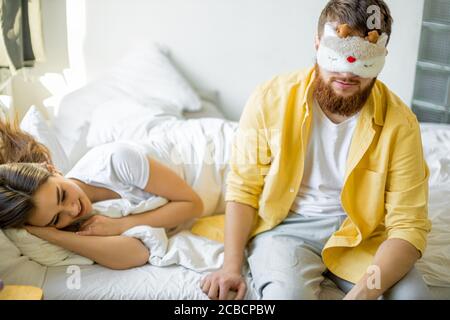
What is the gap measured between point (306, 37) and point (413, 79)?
0.26 meters

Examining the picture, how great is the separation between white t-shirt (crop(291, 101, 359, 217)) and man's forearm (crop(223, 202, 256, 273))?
11cm

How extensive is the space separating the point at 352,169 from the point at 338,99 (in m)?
0.14

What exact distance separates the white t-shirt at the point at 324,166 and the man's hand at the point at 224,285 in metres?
0.20

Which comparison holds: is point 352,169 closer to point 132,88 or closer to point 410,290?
point 410,290

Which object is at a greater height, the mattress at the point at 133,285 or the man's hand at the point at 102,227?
the man's hand at the point at 102,227

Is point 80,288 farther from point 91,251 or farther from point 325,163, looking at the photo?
point 325,163

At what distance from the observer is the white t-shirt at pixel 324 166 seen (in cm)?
120

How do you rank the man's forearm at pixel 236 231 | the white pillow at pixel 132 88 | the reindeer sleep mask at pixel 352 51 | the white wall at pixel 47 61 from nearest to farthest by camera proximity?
the reindeer sleep mask at pixel 352 51 < the man's forearm at pixel 236 231 < the white wall at pixel 47 61 < the white pillow at pixel 132 88

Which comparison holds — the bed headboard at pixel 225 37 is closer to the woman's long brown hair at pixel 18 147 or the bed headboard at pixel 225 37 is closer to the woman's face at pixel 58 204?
the woman's long brown hair at pixel 18 147

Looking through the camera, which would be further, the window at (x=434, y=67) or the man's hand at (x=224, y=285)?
the window at (x=434, y=67)

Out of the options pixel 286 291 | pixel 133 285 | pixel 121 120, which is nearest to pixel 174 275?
pixel 133 285

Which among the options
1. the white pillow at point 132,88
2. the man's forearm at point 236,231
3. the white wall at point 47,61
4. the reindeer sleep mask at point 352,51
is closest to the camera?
the reindeer sleep mask at point 352,51

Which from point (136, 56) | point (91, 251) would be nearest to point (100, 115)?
point (136, 56)

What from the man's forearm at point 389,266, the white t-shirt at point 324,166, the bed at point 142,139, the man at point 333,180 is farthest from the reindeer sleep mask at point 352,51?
the bed at point 142,139
